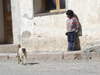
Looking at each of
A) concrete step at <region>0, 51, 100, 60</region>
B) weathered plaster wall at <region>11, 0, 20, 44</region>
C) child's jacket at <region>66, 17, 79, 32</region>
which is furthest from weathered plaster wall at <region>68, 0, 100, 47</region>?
weathered plaster wall at <region>11, 0, 20, 44</region>

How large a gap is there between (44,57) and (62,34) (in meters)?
1.36

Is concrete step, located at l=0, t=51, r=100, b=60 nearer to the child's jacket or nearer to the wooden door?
the child's jacket

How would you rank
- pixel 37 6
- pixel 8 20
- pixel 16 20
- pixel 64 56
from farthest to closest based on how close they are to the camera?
pixel 8 20 < pixel 16 20 < pixel 37 6 < pixel 64 56

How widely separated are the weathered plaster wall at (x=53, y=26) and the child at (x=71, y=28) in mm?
219

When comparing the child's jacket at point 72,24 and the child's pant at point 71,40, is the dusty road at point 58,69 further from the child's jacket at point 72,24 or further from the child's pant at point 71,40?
the child's jacket at point 72,24

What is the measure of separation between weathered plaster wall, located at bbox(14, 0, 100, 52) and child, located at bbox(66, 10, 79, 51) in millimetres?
219

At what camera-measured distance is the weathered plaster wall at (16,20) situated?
9523 millimetres

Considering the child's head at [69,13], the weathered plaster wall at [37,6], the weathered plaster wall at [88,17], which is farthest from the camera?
the weathered plaster wall at [37,6]

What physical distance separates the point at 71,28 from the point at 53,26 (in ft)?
3.12

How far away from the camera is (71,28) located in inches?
309

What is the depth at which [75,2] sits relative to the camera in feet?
26.0

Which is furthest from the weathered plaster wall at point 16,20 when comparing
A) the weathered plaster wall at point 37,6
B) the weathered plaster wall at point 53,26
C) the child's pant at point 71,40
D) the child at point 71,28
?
the child's pant at point 71,40

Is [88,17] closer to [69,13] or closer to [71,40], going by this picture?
[69,13]

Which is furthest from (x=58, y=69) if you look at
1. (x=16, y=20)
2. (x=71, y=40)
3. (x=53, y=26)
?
(x=16, y=20)
